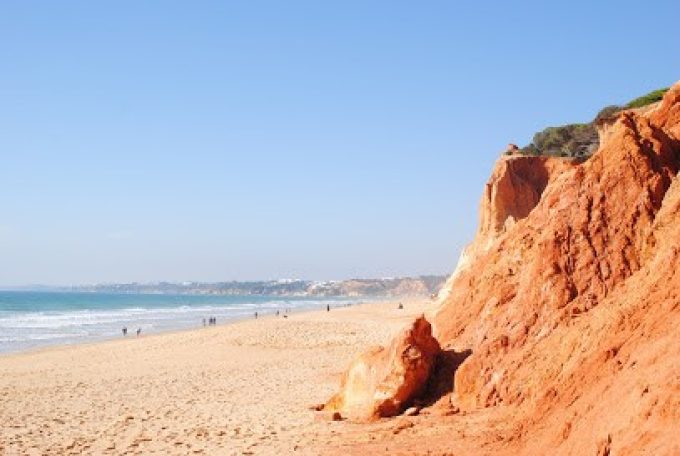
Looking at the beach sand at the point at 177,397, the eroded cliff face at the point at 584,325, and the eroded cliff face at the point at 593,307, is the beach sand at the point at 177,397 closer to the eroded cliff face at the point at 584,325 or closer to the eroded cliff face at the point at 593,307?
the eroded cliff face at the point at 584,325

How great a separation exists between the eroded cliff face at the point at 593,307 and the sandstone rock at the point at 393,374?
123cm

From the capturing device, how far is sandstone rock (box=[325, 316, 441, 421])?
46.8 feet

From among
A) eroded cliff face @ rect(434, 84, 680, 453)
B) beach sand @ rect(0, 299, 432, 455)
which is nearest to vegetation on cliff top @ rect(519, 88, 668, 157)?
beach sand @ rect(0, 299, 432, 455)

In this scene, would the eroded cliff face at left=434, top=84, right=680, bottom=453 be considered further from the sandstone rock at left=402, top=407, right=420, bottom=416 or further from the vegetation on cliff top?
the vegetation on cliff top

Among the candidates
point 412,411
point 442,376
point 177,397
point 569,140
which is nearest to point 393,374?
point 412,411

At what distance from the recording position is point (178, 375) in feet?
89.8

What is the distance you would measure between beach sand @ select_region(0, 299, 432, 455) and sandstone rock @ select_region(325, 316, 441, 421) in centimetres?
69

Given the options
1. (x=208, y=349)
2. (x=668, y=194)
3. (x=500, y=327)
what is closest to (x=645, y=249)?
→ (x=668, y=194)

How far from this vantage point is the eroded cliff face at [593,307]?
8.71 metres

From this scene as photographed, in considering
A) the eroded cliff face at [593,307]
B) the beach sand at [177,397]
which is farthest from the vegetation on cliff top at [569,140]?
the eroded cliff face at [593,307]

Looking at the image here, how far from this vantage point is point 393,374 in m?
14.5

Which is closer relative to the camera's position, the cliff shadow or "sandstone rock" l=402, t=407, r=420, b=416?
"sandstone rock" l=402, t=407, r=420, b=416

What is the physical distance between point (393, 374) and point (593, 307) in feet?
14.5

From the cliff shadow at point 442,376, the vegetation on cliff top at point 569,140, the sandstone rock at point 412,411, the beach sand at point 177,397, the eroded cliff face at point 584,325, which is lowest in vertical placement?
the beach sand at point 177,397
